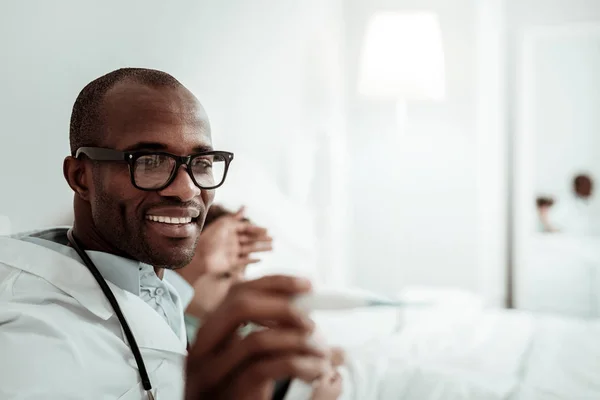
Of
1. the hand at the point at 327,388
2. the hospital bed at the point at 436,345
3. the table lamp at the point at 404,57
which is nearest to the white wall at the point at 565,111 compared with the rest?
the table lamp at the point at 404,57

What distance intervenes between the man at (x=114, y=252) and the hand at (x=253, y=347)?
0.16 metres

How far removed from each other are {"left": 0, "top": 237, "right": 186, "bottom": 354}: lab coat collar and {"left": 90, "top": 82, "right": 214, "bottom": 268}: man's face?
50 mm

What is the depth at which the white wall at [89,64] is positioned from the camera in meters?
0.60

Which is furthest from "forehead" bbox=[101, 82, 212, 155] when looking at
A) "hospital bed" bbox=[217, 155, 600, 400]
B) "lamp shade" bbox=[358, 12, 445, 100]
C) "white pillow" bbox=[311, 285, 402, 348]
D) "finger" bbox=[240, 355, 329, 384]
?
"lamp shade" bbox=[358, 12, 445, 100]

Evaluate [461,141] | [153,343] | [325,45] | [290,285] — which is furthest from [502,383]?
[461,141]

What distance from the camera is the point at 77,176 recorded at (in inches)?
21.1

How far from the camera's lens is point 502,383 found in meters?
1.07

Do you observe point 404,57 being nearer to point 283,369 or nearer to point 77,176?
point 77,176

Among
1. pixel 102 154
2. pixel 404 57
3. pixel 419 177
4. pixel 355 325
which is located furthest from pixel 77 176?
pixel 419 177

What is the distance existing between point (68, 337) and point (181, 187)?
0.51 ft

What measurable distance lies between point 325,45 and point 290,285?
2145 millimetres

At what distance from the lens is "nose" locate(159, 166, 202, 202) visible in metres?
0.50

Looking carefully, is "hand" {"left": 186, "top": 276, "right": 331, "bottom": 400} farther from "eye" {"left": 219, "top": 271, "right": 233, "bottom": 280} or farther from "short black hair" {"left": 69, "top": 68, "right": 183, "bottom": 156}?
"eye" {"left": 219, "top": 271, "right": 233, "bottom": 280}

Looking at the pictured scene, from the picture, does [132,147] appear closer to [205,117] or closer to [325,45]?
[205,117]
